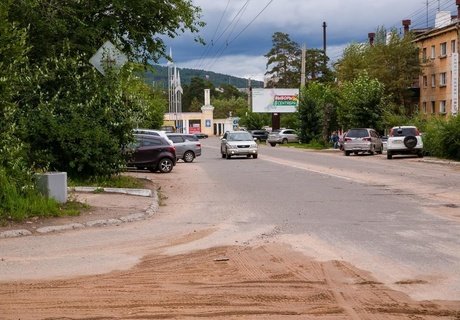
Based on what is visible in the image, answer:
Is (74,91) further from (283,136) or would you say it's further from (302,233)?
(283,136)

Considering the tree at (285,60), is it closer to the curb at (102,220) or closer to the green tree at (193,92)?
the green tree at (193,92)

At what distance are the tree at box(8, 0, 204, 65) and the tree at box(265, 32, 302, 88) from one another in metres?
93.0

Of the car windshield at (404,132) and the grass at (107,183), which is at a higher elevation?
the car windshield at (404,132)

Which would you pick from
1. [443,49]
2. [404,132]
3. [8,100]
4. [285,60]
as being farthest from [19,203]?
[285,60]

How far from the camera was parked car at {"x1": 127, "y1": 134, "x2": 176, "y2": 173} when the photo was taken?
87.2 ft

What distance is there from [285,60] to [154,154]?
9046 centimetres

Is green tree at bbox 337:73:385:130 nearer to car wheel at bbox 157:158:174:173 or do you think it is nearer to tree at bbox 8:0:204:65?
car wheel at bbox 157:158:174:173

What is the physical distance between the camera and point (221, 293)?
6.59 meters

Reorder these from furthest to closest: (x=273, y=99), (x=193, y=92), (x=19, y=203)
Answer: (x=193, y=92)
(x=273, y=99)
(x=19, y=203)

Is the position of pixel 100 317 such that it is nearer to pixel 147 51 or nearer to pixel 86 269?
pixel 86 269

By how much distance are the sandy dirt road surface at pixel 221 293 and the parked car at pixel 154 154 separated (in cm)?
1797

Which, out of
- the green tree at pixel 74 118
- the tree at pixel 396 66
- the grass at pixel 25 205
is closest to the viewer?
the grass at pixel 25 205

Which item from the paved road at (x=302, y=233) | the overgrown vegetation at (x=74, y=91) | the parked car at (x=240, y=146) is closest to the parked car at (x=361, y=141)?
the parked car at (x=240, y=146)

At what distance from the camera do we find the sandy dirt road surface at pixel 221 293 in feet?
19.2
